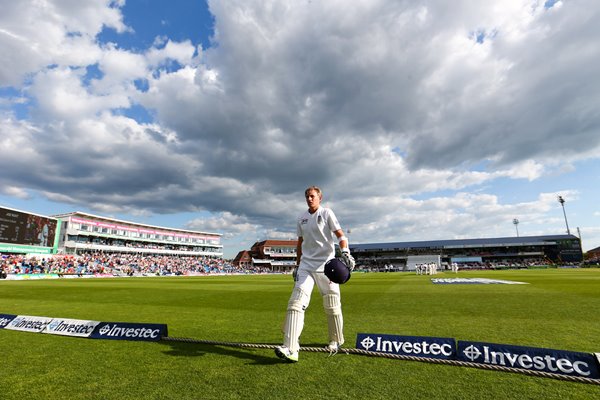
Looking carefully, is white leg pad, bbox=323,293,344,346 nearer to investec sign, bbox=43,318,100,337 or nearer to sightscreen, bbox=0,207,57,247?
investec sign, bbox=43,318,100,337

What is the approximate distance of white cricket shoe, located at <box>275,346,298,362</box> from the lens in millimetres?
4291

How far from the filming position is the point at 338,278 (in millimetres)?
4598

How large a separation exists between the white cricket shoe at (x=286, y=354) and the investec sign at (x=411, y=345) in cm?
113

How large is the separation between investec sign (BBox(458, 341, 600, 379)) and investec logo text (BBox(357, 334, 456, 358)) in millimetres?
221

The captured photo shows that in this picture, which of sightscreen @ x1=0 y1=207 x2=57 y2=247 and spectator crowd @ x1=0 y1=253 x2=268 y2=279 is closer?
spectator crowd @ x1=0 y1=253 x2=268 y2=279

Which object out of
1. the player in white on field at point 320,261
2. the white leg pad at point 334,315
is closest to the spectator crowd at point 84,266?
the player in white on field at point 320,261

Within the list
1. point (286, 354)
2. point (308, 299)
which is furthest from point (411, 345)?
point (286, 354)

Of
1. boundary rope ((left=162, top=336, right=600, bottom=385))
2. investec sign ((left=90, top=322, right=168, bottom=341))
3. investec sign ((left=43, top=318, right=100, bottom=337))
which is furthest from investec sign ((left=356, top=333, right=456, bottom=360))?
investec sign ((left=43, top=318, right=100, bottom=337))

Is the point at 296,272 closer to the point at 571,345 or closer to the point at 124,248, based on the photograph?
the point at 571,345

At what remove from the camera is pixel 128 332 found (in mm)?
5961

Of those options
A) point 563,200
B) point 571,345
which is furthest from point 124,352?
point 563,200

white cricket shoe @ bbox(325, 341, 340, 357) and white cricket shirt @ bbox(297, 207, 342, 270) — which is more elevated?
white cricket shirt @ bbox(297, 207, 342, 270)

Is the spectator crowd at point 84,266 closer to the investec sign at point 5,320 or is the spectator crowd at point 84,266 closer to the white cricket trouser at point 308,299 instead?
the investec sign at point 5,320

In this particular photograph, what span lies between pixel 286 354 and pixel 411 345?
189 centimetres
